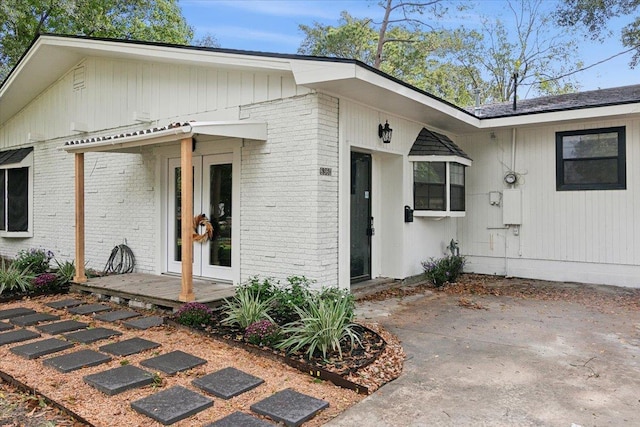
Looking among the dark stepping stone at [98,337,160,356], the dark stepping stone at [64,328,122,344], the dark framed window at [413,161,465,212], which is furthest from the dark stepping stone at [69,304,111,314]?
the dark framed window at [413,161,465,212]

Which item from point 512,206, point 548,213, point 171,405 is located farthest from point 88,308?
point 548,213

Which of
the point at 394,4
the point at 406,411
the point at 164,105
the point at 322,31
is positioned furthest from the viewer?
the point at 322,31

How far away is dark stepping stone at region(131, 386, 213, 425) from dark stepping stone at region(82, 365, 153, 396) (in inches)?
11.0

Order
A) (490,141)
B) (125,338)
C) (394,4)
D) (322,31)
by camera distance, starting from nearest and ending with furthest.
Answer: (125,338) → (490,141) → (394,4) → (322,31)

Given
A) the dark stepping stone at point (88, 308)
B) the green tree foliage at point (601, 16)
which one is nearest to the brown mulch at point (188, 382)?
the dark stepping stone at point (88, 308)

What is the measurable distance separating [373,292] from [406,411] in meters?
3.84

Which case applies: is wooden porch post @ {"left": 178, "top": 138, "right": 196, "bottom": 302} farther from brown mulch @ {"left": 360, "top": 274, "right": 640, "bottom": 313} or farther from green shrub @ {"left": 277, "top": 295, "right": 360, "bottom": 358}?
brown mulch @ {"left": 360, "top": 274, "right": 640, "bottom": 313}

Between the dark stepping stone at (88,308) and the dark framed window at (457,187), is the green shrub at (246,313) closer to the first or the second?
the dark stepping stone at (88,308)

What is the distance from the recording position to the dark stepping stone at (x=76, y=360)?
12.2 ft

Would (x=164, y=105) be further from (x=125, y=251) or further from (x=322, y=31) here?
(x=322, y=31)

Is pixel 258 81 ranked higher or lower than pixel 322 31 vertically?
lower

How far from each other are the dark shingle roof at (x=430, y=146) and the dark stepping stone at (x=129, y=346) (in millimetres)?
5126

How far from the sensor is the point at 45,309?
19.9 feet

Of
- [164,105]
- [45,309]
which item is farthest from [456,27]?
[45,309]
